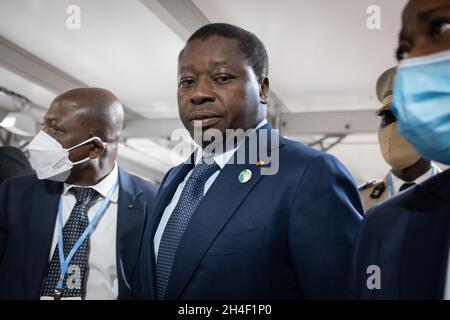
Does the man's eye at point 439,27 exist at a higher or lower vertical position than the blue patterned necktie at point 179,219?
higher

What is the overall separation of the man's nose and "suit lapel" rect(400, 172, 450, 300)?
2.21ft

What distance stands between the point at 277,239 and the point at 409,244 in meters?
0.35

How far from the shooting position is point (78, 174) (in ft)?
6.60

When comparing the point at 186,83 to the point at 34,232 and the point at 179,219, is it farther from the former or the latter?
the point at 34,232

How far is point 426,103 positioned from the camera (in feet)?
2.85

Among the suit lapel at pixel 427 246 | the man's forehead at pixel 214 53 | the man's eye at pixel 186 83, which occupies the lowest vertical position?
the suit lapel at pixel 427 246

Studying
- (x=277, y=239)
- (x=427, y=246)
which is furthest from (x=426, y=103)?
(x=277, y=239)

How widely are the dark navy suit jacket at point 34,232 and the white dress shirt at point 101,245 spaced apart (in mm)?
41

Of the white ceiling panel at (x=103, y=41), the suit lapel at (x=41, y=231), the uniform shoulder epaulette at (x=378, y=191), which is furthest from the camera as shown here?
the white ceiling panel at (x=103, y=41)

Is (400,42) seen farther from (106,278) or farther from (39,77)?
(39,77)

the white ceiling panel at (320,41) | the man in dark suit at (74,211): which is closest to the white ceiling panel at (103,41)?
the white ceiling panel at (320,41)

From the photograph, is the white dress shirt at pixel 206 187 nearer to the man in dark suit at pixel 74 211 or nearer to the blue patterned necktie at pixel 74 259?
the man in dark suit at pixel 74 211

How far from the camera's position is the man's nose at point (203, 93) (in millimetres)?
1357

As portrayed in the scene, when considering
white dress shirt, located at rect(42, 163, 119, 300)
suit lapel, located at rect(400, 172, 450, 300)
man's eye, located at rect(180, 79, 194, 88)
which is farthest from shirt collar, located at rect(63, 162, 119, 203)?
suit lapel, located at rect(400, 172, 450, 300)
